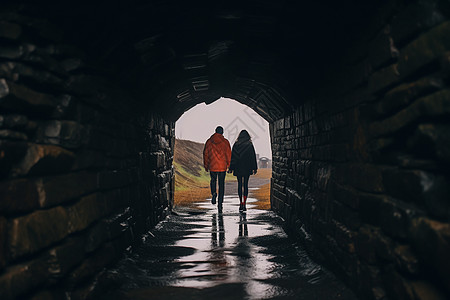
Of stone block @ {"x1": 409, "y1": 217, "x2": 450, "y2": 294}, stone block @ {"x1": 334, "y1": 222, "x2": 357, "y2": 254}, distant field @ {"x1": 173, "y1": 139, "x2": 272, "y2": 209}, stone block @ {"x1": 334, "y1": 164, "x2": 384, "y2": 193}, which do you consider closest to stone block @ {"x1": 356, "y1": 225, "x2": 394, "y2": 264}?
stone block @ {"x1": 334, "y1": 222, "x2": 357, "y2": 254}

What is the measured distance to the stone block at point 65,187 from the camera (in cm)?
282

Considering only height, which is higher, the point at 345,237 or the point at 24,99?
the point at 24,99

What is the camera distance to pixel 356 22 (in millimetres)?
3275

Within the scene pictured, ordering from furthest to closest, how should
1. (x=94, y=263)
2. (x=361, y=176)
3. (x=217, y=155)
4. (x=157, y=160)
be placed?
(x=217, y=155) → (x=157, y=160) → (x=94, y=263) → (x=361, y=176)

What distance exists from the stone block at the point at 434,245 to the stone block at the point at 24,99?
2373 mm

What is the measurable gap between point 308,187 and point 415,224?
3254 millimetres

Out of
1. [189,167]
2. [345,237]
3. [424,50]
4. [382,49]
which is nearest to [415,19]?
[424,50]

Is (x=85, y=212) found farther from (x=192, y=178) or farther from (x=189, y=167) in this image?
(x=189, y=167)

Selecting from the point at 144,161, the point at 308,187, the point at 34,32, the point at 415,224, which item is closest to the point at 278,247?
the point at 308,187

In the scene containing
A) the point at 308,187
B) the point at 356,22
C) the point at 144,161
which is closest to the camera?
the point at 356,22

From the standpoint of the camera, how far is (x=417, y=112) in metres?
2.27

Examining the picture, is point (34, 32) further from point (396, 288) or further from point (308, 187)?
point (308, 187)

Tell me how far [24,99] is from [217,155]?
6917 mm

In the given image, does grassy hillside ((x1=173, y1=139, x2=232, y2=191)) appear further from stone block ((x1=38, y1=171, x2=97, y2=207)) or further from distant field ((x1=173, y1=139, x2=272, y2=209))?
stone block ((x1=38, y1=171, x2=97, y2=207))
